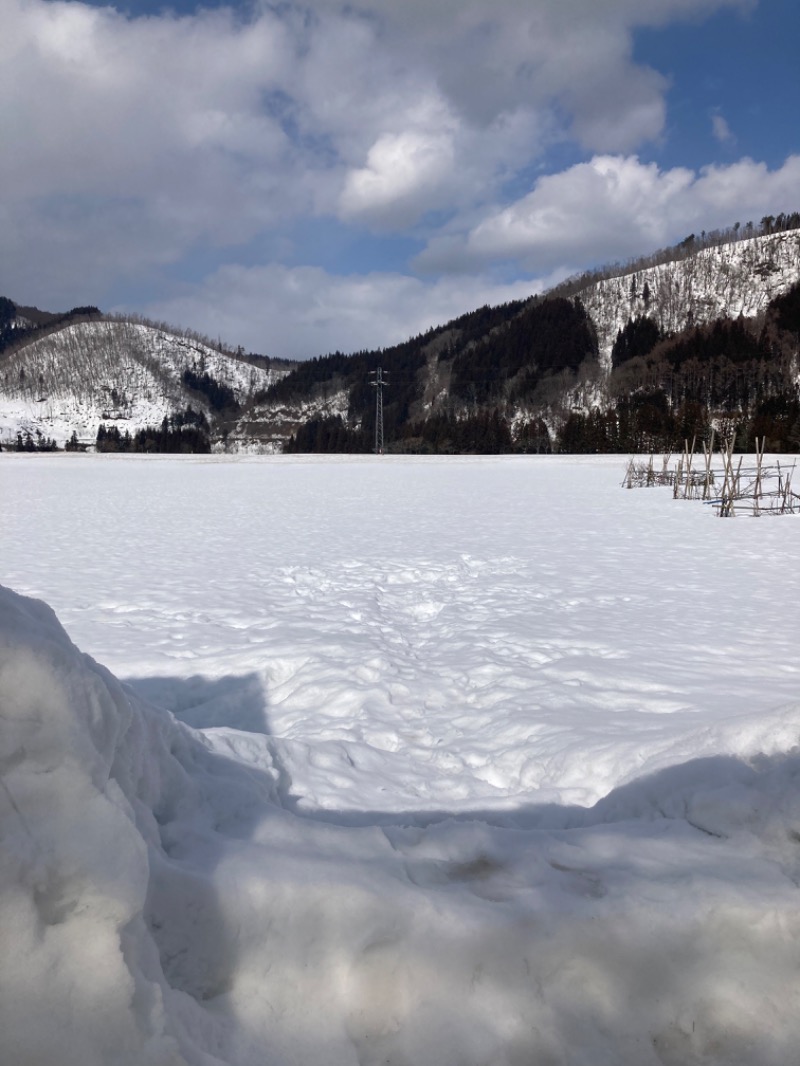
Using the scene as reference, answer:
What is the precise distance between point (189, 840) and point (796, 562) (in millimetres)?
11716

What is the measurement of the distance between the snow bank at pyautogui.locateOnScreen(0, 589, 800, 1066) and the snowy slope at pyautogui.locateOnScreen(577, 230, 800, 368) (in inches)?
5157

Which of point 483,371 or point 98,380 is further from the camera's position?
point 98,380

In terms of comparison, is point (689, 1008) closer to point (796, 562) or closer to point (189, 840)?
point (189, 840)

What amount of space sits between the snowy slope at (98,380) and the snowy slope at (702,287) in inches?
4129

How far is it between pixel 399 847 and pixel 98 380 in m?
189

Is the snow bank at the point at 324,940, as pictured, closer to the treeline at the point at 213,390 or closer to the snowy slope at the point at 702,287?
the snowy slope at the point at 702,287

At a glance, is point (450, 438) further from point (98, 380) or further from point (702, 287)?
point (98, 380)

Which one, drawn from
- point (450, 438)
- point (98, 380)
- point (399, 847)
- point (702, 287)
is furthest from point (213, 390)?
point (399, 847)

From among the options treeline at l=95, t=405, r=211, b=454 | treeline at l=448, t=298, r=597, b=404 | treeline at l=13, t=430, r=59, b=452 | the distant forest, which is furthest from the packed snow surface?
treeline at l=13, t=430, r=59, b=452

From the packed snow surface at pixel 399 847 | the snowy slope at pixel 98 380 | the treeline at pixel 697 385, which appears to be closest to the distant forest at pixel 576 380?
the treeline at pixel 697 385

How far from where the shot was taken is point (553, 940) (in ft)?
6.25

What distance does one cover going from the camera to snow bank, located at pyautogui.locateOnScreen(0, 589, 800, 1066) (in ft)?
5.04

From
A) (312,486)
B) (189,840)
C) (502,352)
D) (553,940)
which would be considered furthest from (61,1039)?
(502,352)

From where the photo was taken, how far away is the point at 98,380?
549 ft
